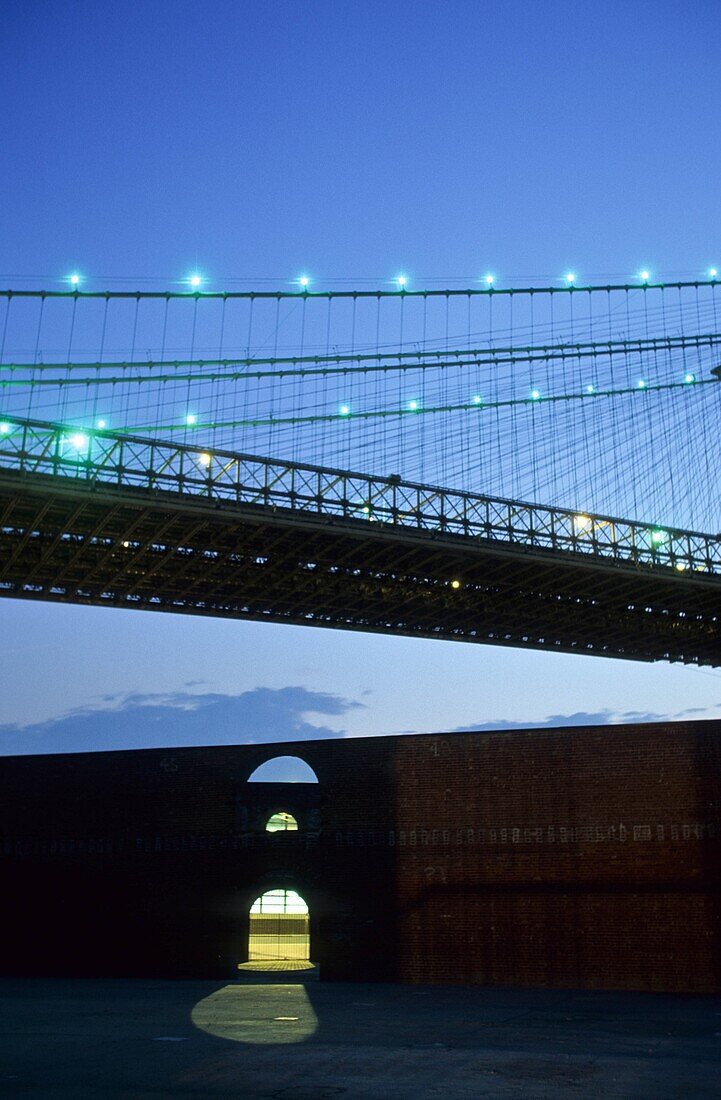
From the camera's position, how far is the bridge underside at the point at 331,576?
3353 cm

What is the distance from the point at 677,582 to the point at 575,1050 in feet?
104

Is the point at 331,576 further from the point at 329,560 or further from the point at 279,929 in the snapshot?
the point at 279,929

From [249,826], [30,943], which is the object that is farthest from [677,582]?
[30,943]

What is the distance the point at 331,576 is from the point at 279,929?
15.2m

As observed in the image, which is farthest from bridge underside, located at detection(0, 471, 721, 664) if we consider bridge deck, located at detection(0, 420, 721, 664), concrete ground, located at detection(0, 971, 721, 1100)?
concrete ground, located at detection(0, 971, 721, 1100)

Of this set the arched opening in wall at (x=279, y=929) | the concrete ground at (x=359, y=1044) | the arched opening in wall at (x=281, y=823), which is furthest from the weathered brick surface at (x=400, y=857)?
the arched opening in wall at (x=279, y=929)

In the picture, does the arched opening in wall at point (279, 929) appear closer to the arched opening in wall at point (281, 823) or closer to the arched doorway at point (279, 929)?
the arched doorway at point (279, 929)

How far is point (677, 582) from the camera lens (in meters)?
44.7

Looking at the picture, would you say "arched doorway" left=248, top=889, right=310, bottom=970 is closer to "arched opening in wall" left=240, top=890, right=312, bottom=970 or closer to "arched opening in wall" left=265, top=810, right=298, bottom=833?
"arched opening in wall" left=240, top=890, right=312, bottom=970

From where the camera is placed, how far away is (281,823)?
103 feet

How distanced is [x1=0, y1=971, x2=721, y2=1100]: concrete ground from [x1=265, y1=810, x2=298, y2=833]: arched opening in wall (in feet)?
19.4

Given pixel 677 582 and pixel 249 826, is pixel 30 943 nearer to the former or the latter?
pixel 249 826

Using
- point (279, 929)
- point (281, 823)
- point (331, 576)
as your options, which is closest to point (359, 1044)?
point (281, 823)

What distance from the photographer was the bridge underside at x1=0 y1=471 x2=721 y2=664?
3353cm
